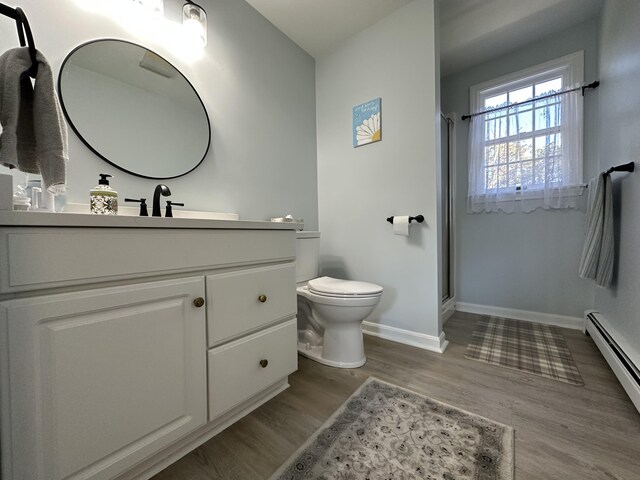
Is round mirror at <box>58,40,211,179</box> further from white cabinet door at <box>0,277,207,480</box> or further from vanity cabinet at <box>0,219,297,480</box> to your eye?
white cabinet door at <box>0,277,207,480</box>

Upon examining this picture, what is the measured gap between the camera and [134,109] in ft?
4.01

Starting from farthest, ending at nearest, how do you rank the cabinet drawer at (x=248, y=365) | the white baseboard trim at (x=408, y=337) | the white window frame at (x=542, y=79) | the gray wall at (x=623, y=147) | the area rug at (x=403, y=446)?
the white window frame at (x=542, y=79)
the white baseboard trim at (x=408, y=337)
the gray wall at (x=623, y=147)
the cabinet drawer at (x=248, y=365)
the area rug at (x=403, y=446)

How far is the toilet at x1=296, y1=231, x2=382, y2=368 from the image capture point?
139cm

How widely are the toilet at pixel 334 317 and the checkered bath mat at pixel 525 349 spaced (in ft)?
2.58

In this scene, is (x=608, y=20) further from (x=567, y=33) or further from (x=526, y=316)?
(x=526, y=316)

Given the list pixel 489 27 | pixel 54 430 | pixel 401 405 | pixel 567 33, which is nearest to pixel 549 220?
pixel 567 33

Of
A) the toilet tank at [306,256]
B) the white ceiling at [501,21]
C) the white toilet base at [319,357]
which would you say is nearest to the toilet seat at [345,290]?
the toilet tank at [306,256]

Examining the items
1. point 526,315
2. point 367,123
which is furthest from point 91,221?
point 526,315

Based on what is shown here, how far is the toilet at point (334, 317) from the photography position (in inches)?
54.9

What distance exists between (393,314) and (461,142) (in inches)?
74.1

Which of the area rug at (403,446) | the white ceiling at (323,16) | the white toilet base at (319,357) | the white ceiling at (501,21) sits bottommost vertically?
the area rug at (403,446)

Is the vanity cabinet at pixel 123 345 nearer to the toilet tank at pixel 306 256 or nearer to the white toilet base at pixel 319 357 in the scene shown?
the white toilet base at pixel 319 357

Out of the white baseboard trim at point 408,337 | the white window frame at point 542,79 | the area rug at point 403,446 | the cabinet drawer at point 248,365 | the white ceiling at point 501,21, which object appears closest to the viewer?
the area rug at point 403,446

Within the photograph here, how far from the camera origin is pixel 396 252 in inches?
73.3
